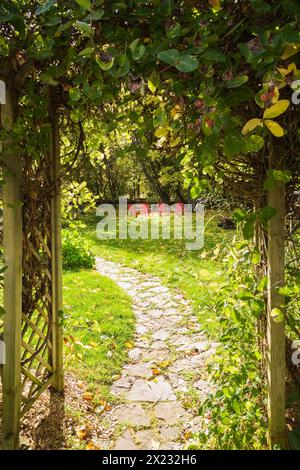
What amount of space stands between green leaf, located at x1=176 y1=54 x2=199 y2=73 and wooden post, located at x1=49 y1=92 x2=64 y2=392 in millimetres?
1776

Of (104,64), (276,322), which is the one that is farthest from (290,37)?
(276,322)

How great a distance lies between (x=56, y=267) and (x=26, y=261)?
365 millimetres

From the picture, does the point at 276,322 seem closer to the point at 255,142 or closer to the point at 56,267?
the point at 255,142

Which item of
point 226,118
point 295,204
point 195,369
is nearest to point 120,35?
point 226,118

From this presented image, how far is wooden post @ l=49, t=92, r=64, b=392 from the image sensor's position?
9.52 feet

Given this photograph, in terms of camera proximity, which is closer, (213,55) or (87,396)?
(213,55)

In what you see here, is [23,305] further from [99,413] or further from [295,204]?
[295,204]

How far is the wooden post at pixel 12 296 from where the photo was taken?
2.43 metres

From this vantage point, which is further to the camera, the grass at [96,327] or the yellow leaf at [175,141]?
the grass at [96,327]

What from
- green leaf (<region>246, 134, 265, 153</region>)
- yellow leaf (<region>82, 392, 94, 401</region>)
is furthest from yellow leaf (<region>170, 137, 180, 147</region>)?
yellow leaf (<region>82, 392, 94, 401</region>)

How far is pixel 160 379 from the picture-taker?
3668mm

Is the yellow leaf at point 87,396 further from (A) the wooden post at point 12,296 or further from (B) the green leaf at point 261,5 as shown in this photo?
(B) the green leaf at point 261,5

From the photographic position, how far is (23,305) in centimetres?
277

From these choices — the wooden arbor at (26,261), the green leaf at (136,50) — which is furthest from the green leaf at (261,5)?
the wooden arbor at (26,261)
